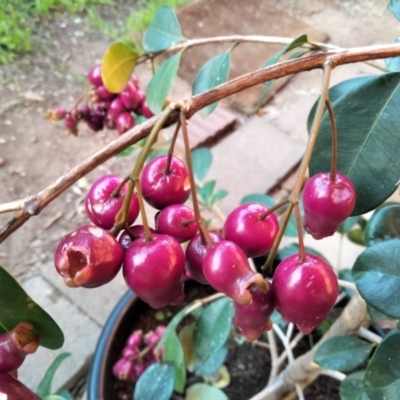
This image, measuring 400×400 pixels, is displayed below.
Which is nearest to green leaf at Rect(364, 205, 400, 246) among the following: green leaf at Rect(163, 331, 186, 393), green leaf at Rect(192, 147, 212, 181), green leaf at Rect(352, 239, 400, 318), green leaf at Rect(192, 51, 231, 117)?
green leaf at Rect(352, 239, 400, 318)

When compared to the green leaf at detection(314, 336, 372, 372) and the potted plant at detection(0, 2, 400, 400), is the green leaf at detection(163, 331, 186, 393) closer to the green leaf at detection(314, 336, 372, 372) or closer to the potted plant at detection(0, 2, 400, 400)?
the green leaf at detection(314, 336, 372, 372)

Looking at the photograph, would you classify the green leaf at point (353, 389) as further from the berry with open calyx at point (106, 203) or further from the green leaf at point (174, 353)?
the berry with open calyx at point (106, 203)

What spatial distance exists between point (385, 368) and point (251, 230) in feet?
0.77

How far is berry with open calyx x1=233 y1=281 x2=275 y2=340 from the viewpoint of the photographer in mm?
359

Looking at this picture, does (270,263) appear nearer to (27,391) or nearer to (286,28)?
(27,391)

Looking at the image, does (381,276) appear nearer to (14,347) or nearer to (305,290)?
(305,290)

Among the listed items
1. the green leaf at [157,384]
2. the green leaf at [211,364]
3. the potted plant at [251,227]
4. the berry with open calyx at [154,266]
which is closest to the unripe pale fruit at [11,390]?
the potted plant at [251,227]

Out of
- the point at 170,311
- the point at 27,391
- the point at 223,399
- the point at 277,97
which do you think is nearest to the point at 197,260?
the point at 27,391

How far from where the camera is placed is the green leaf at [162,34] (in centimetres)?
82

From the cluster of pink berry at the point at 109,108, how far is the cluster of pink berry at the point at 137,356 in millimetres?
409

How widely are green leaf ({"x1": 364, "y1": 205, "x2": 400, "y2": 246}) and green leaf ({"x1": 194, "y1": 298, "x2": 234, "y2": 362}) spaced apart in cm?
31

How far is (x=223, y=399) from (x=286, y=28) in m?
1.59

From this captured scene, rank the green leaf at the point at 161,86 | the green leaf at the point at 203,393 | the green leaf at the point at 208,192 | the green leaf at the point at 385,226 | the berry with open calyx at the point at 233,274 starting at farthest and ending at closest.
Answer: the green leaf at the point at 208,192
the green leaf at the point at 203,393
the green leaf at the point at 161,86
the green leaf at the point at 385,226
the berry with open calyx at the point at 233,274

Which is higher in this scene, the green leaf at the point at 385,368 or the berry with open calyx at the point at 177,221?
the berry with open calyx at the point at 177,221
